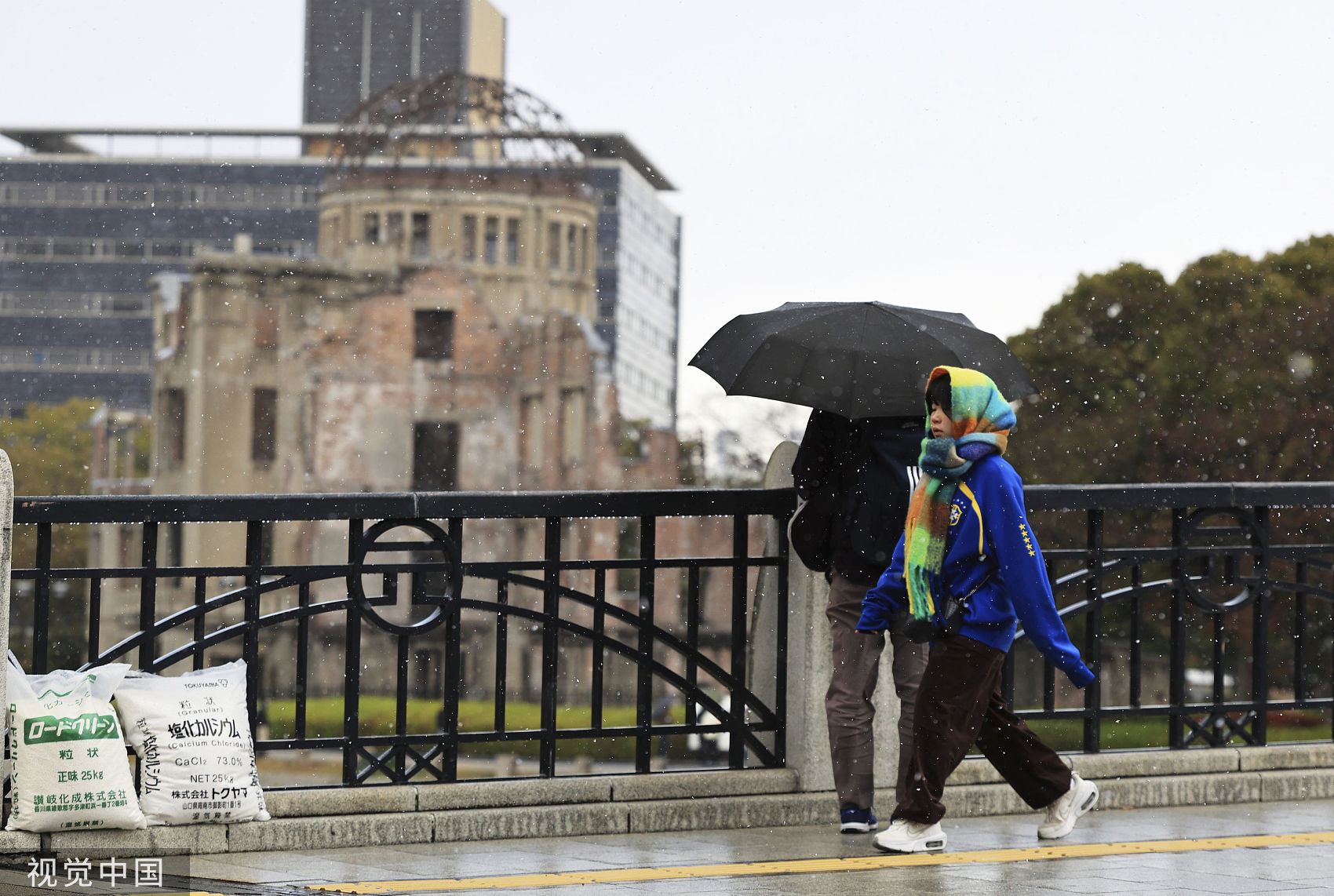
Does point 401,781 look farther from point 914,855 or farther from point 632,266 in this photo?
point 632,266

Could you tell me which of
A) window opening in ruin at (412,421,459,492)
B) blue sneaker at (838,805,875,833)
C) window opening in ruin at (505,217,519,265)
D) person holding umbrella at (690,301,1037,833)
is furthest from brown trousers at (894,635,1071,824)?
window opening in ruin at (505,217,519,265)

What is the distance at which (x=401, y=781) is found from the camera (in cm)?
637

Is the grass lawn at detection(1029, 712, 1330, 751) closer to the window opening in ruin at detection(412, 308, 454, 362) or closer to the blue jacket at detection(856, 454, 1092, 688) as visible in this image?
the window opening in ruin at detection(412, 308, 454, 362)

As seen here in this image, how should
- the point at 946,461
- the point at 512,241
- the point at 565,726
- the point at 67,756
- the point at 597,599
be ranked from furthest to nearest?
the point at 512,241
the point at 565,726
the point at 597,599
the point at 946,461
the point at 67,756

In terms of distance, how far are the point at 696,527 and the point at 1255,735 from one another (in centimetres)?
5319

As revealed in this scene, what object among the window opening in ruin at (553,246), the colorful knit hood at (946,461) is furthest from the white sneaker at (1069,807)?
the window opening in ruin at (553,246)

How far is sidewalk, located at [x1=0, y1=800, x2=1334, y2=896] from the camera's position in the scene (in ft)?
17.4

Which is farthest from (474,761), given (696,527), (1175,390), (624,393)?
(624,393)

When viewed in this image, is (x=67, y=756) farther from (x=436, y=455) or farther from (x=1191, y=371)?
(x=436, y=455)

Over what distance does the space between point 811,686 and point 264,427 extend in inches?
2209

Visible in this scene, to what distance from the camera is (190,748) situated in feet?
18.9

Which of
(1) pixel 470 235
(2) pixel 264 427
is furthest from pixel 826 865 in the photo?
(1) pixel 470 235

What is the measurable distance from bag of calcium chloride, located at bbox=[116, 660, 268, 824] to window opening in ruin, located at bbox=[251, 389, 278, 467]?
55.9m

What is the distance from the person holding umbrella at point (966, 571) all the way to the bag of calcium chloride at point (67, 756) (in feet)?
8.40
